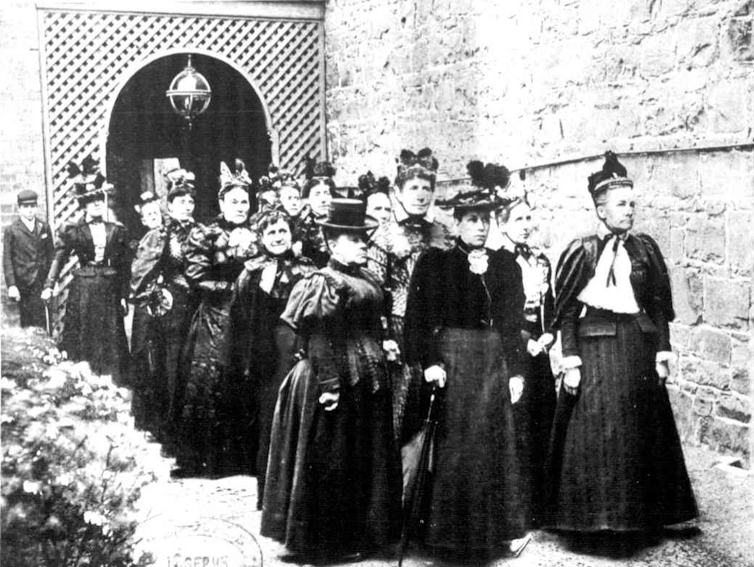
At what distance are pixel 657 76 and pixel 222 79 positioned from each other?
5.12 meters

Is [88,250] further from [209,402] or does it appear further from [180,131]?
[180,131]

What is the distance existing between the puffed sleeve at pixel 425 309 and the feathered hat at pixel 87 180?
1.96 m

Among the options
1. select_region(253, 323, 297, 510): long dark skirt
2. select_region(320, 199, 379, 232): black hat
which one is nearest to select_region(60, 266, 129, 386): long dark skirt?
select_region(253, 323, 297, 510): long dark skirt

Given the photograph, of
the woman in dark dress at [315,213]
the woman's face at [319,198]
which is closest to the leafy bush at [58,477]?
the woman in dark dress at [315,213]

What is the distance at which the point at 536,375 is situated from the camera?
5176mm

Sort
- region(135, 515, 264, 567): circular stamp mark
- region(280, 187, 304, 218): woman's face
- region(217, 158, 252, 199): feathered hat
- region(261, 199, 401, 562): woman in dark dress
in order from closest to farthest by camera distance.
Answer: region(261, 199, 401, 562): woman in dark dress → region(135, 515, 264, 567): circular stamp mark → region(217, 158, 252, 199): feathered hat → region(280, 187, 304, 218): woman's face

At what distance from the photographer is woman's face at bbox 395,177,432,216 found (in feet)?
18.2

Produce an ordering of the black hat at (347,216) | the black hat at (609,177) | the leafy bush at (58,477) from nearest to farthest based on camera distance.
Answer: the leafy bush at (58,477) → the black hat at (347,216) → the black hat at (609,177)

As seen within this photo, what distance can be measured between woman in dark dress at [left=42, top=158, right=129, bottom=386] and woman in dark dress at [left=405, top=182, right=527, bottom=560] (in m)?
1.79

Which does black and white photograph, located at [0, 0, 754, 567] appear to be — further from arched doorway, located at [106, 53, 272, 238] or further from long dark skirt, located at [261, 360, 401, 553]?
arched doorway, located at [106, 53, 272, 238]

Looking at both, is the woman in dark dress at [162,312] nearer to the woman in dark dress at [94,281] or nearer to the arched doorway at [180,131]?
the woman in dark dress at [94,281]

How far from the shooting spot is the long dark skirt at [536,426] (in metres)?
5.13

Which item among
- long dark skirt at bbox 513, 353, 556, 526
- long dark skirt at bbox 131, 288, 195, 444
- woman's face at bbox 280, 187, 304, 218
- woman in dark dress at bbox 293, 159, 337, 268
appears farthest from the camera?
woman's face at bbox 280, 187, 304, 218

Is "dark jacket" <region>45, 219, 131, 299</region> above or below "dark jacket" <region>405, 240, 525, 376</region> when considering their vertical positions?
above
